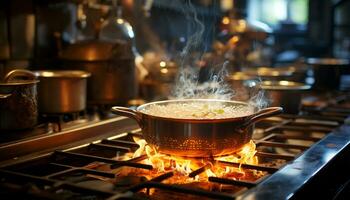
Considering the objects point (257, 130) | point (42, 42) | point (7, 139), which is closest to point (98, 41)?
point (42, 42)

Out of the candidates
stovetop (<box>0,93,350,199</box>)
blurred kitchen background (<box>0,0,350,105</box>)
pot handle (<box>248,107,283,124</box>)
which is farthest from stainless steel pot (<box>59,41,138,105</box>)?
pot handle (<box>248,107,283,124</box>)

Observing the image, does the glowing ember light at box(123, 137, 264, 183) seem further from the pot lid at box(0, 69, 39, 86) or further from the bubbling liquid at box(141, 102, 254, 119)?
the pot lid at box(0, 69, 39, 86)

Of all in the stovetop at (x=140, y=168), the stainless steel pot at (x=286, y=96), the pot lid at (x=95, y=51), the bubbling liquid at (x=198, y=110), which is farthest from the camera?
the stainless steel pot at (x=286, y=96)

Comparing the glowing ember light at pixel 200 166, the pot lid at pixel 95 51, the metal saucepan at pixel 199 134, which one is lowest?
the glowing ember light at pixel 200 166

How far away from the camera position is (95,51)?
2.10 metres

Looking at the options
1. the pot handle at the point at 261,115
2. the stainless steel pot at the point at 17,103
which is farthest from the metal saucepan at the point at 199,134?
the stainless steel pot at the point at 17,103

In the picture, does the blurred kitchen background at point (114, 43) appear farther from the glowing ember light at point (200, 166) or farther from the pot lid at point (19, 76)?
the glowing ember light at point (200, 166)

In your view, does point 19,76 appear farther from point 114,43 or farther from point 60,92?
point 114,43

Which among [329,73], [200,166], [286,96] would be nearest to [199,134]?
[200,166]

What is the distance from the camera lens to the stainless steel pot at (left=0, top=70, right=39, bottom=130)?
5.25 feet

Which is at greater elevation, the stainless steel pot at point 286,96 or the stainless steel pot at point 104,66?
the stainless steel pot at point 104,66

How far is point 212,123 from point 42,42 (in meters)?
1.38

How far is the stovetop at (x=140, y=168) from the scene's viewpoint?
1113mm

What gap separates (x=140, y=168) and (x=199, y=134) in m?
0.22
